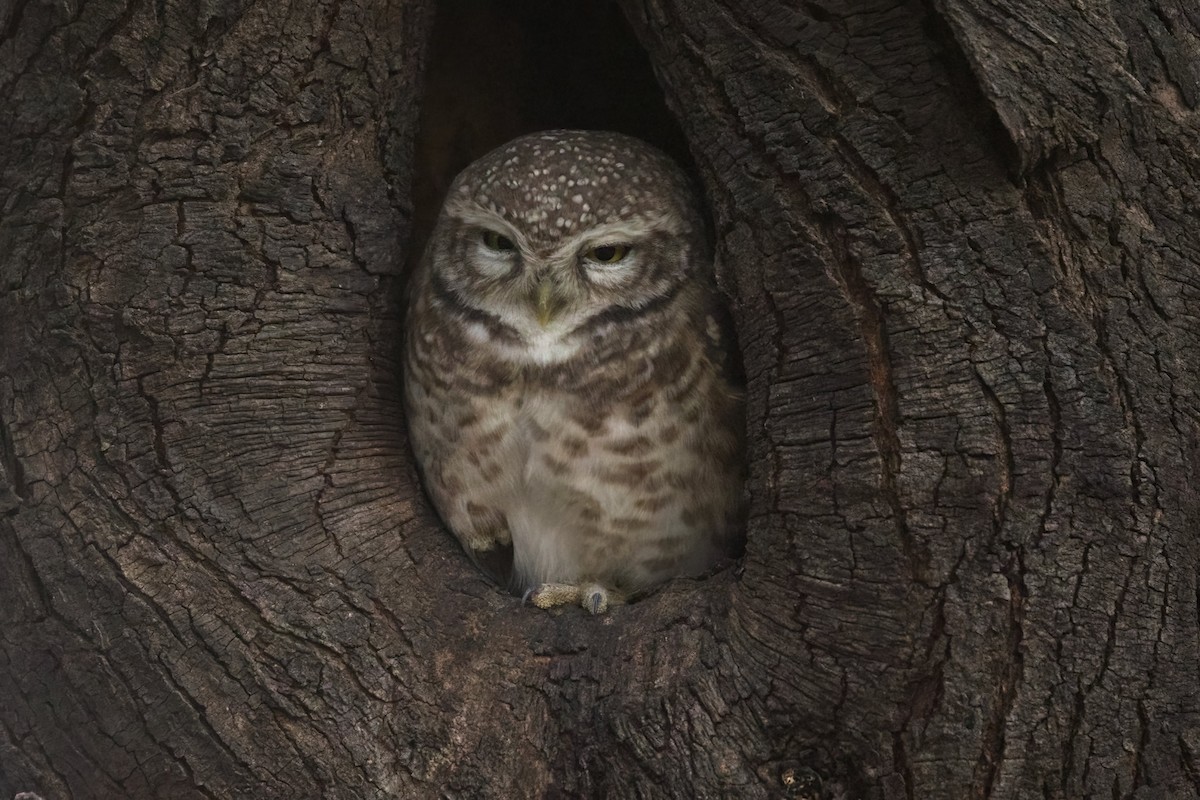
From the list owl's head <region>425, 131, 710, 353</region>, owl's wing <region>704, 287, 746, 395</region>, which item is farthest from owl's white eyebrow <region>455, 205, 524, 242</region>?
owl's wing <region>704, 287, 746, 395</region>

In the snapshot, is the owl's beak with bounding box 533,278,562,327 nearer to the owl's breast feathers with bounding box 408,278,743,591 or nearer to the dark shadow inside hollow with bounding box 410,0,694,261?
the owl's breast feathers with bounding box 408,278,743,591

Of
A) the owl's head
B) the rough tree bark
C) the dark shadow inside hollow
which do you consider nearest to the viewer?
the rough tree bark

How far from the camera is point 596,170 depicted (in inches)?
96.3

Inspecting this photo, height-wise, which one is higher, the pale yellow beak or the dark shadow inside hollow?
the dark shadow inside hollow

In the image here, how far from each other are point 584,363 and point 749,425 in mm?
523

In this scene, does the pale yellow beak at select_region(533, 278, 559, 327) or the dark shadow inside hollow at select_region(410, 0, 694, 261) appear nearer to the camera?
the pale yellow beak at select_region(533, 278, 559, 327)

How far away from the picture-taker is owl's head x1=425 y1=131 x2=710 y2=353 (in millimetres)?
2404

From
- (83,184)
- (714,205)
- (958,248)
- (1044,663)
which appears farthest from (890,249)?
(83,184)

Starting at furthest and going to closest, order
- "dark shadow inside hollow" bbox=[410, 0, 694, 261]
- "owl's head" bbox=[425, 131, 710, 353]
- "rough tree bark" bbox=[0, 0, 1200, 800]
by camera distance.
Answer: "dark shadow inside hollow" bbox=[410, 0, 694, 261], "owl's head" bbox=[425, 131, 710, 353], "rough tree bark" bbox=[0, 0, 1200, 800]

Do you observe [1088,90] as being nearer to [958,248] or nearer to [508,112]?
[958,248]

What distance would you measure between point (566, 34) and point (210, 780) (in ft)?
7.13

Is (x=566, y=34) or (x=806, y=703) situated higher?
(x=566, y=34)

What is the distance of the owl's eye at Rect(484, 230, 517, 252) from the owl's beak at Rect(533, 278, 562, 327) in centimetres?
13

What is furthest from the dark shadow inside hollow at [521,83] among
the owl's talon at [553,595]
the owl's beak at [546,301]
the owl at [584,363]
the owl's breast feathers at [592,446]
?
the owl's talon at [553,595]
